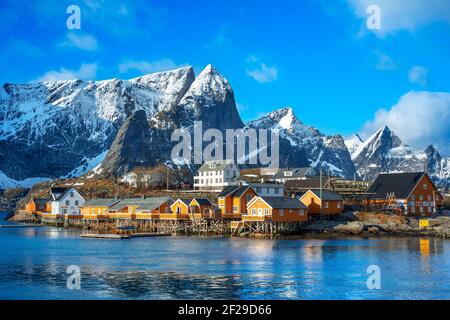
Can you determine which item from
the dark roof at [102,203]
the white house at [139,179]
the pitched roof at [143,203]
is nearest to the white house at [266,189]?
the pitched roof at [143,203]

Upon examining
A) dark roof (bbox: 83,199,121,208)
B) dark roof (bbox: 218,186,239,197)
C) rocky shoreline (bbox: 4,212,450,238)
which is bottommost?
rocky shoreline (bbox: 4,212,450,238)

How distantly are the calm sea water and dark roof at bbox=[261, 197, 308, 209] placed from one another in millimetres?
8507

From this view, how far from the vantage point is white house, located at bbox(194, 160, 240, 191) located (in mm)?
130788

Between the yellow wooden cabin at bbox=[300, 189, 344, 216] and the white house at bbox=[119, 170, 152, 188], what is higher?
the white house at bbox=[119, 170, 152, 188]

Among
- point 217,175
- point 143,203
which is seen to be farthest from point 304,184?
point 143,203

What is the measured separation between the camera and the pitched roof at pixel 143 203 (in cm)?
8259

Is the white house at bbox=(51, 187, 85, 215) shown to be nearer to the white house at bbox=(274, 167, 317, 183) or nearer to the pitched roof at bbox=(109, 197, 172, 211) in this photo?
the pitched roof at bbox=(109, 197, 172, 211)

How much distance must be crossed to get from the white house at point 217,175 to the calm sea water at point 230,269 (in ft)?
230

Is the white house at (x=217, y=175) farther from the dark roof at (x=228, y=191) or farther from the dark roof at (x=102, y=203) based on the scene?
the dark roof at (x=228, y=191)

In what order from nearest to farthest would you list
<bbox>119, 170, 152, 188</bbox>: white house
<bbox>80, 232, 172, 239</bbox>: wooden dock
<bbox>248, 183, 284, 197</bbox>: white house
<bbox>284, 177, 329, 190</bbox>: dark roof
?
<bbox>80, 232, 172, 239</bbox>: wooden dock
<bbox>248, 183, 284, 197</bbox>: white house
<bbox>284, 177, 329, 190</bbox>: dark roof
<bbox>119, 170, 152, 188</bbox>: white house
